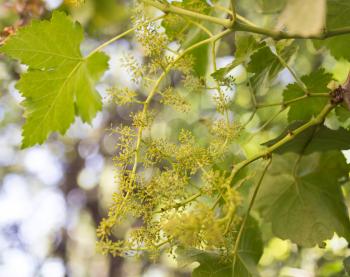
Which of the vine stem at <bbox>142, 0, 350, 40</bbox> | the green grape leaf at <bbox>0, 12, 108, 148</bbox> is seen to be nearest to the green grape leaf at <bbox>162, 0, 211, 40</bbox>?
the vine stem at <bbox>142, 0, 350, 40</bbox>

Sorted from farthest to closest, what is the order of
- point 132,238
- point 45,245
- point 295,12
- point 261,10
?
point 45,245 → point 261,10 → point 132,238 → point 295,12

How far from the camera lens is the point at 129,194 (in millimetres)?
762

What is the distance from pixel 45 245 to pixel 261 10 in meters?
3.54

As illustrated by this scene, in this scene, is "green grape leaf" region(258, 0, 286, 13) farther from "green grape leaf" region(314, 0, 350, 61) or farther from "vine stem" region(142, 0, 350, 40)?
"vine stem" region(142, 0, 350, 40)

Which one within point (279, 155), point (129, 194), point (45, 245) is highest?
point (129, 194)

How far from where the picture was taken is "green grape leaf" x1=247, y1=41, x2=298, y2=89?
0.95 meters

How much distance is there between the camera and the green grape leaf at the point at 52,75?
97 centimetres

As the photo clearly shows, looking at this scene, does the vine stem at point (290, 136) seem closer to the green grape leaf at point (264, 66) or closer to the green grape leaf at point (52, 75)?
the green grape leaf at point (264, 66)

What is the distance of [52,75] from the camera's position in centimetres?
98

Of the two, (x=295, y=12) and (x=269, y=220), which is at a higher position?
(x=295, y=12)

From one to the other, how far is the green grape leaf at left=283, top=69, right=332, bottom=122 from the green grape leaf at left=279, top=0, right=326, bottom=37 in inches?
20.4

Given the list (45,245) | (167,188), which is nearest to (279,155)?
(167,188)

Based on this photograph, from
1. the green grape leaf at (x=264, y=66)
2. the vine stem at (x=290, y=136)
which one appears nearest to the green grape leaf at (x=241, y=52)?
the green grape leaf at (x=264, y=66)

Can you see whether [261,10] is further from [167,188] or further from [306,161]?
[167,188]
